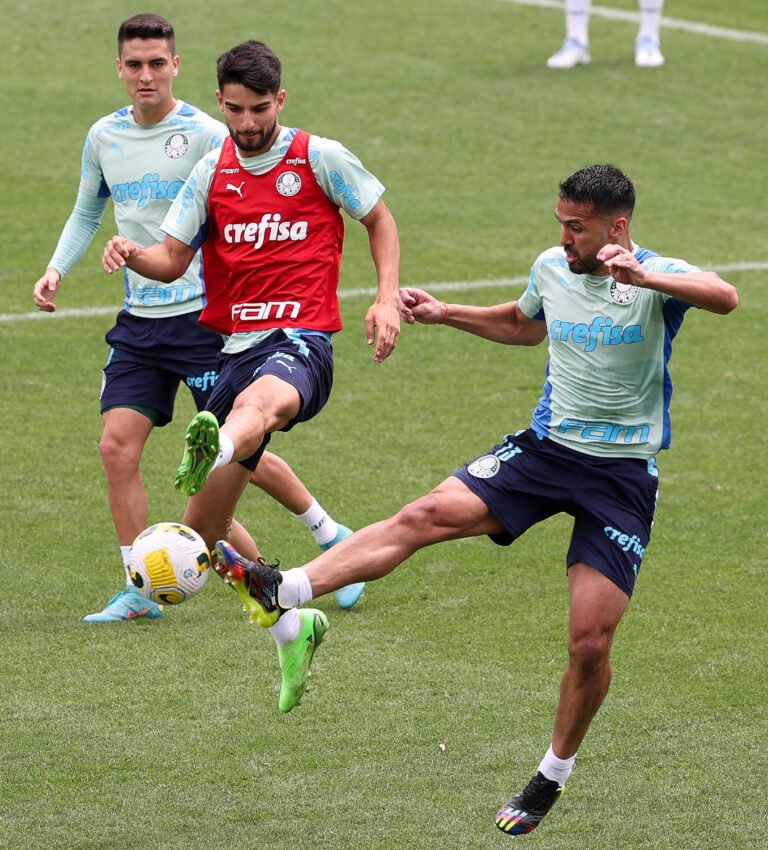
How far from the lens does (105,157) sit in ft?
27.7

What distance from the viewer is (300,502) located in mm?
8656

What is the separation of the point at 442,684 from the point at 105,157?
128 inches

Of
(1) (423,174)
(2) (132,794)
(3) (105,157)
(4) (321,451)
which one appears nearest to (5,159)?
(1) (423,174)

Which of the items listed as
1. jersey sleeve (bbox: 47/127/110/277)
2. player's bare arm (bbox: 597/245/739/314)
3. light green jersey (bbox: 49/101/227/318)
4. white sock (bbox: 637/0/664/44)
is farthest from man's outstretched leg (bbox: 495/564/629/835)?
white sock (bbox: 637/0/664/44)

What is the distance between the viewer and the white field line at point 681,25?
21.8 meters

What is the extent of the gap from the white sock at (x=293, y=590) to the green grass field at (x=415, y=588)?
2.69 ft

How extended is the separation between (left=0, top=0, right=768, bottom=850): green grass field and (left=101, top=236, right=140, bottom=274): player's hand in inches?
79.0

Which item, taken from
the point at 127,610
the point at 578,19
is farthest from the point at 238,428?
the point at 578,19

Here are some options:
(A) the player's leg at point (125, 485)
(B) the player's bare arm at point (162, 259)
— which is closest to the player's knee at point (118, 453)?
(A) the player's leg at point (125, 485)

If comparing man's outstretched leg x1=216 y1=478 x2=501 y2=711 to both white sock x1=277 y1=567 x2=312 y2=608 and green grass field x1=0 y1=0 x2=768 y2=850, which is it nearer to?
white sock x1=277 y1=567 x2=312 y2=608

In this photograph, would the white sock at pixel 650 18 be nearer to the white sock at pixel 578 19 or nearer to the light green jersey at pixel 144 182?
the white sock at pixel 578 19

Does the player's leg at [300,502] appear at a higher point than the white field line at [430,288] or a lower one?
higher

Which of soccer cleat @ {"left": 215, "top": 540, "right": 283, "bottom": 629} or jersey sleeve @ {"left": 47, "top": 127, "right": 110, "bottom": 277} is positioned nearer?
soccer cleat @ {"left": 215, "top": 540, "right": 283, "bottom": 629}

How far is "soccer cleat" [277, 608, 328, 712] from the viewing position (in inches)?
254
